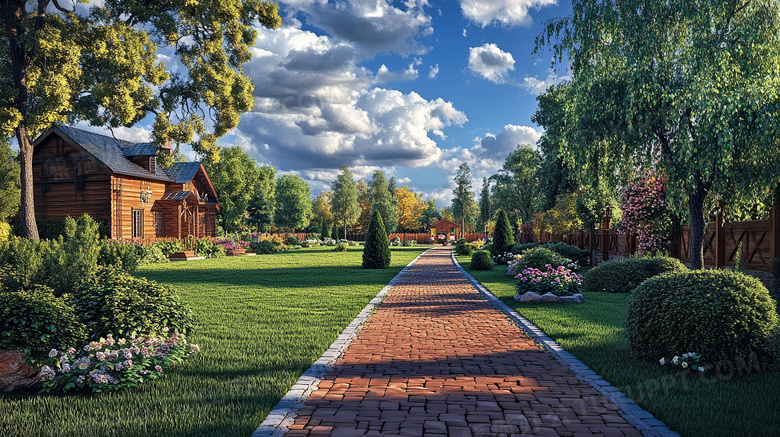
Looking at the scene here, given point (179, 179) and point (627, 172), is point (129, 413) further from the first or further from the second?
point (179, 179)

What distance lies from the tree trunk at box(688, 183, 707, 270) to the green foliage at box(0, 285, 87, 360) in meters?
13.1

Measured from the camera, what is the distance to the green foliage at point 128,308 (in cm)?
563

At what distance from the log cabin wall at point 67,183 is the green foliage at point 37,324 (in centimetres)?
2652

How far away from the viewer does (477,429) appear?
12.6ft

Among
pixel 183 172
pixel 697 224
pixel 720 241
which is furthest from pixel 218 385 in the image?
pixel 183 172

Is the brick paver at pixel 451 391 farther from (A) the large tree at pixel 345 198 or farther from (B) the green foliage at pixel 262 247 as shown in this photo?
(A) the large tree at pixel 345 198

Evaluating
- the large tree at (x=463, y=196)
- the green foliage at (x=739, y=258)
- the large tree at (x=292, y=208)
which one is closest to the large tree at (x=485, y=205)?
the large tree at (x=463, y=196)

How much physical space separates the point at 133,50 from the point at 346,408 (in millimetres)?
21446

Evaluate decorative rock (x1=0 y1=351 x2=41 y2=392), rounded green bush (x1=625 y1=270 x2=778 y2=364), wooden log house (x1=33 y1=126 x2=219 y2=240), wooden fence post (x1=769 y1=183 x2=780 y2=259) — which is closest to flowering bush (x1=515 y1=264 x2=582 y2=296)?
wooden fence post (x1=769 y1=183 x2=780 y2=259)

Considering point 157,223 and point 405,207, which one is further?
point 405,207

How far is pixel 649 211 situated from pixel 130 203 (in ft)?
95.9

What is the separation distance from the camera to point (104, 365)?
16.3 ft

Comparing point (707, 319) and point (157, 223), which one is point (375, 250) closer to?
point (707, 319)

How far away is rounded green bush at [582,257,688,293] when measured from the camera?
13057mm
